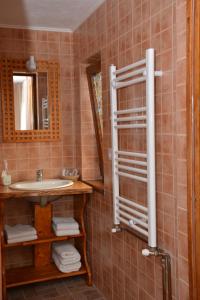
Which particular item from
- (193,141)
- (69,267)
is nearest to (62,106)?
(69,267)

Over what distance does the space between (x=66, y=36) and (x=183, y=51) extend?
2148 mm

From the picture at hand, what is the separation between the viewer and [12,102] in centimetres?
347

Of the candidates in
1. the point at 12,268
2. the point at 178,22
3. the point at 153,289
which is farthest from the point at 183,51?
the point at 12,268

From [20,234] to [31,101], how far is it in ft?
4.22

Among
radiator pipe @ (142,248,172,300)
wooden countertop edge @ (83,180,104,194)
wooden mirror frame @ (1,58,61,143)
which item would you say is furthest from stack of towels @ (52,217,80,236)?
radiator pipe @ (142,248,172,300)

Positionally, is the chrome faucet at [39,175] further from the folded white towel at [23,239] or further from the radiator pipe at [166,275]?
the radiator pipe at [166,275]

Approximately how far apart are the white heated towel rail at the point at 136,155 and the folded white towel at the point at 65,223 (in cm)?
88

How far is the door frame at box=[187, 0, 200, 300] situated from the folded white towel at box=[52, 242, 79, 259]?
68.8 inches

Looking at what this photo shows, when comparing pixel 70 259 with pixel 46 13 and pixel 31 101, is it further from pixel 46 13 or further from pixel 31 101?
pixel 46 13

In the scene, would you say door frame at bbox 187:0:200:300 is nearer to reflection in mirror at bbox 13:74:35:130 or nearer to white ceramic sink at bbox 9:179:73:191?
white ceramic sink at bbox 9:179:73:191

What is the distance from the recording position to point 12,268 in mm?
3545

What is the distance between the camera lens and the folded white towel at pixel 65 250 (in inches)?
130

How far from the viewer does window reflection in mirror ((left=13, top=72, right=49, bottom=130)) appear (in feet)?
11.5

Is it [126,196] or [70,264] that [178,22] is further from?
[70,264]
